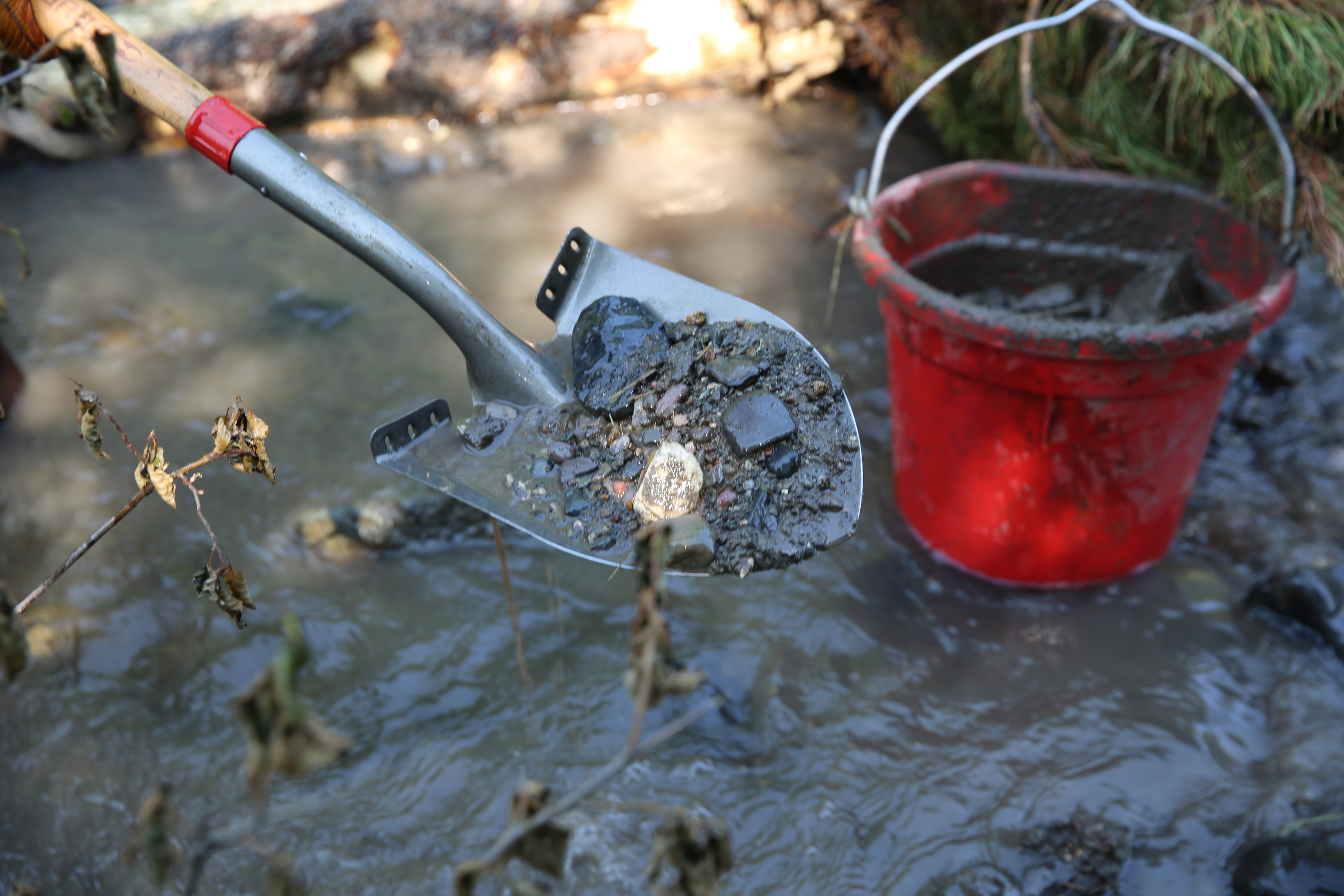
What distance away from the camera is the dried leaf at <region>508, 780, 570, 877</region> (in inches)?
31.1

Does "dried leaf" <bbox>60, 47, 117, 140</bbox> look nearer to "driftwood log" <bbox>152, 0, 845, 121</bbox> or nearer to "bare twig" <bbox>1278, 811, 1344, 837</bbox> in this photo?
"bare twig" <bbox>1278, 811, 1344, 837</bbox>

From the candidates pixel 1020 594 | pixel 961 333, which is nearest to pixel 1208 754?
pixel 1020 594

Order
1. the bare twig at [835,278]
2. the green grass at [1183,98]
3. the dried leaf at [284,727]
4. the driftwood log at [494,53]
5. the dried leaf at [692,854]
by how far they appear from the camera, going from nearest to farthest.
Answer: the dried leaf at [284,727]
the dried leaf at [692,854]
the green grass at [1183,98]
the bare twig at [835,278]
the driftwood log at [494,53]

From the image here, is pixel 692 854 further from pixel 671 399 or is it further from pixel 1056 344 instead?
pixel 1056 344

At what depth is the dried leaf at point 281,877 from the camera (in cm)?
69

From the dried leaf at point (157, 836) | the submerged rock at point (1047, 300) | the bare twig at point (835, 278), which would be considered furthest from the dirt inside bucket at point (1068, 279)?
the dried leaf at point (157, 836)

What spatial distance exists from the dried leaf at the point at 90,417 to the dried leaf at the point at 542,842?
0.67 metres

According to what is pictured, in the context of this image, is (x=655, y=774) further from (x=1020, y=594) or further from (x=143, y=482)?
(x=143, y=482)

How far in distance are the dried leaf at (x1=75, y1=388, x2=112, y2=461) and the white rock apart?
70 cm

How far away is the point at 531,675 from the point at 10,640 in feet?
4.23

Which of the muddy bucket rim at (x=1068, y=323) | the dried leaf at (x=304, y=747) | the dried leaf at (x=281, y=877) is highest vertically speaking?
the dried leaf at (x=304, y=747)

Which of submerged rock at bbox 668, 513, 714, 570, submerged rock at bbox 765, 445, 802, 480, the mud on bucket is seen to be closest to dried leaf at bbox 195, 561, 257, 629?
submerged rock at bbox 668, 513, 714, 570

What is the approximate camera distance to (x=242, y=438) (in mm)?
1175

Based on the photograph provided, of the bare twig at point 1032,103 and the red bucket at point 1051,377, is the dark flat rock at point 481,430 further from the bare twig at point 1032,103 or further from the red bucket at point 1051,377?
the bare twig at point 1032,103
